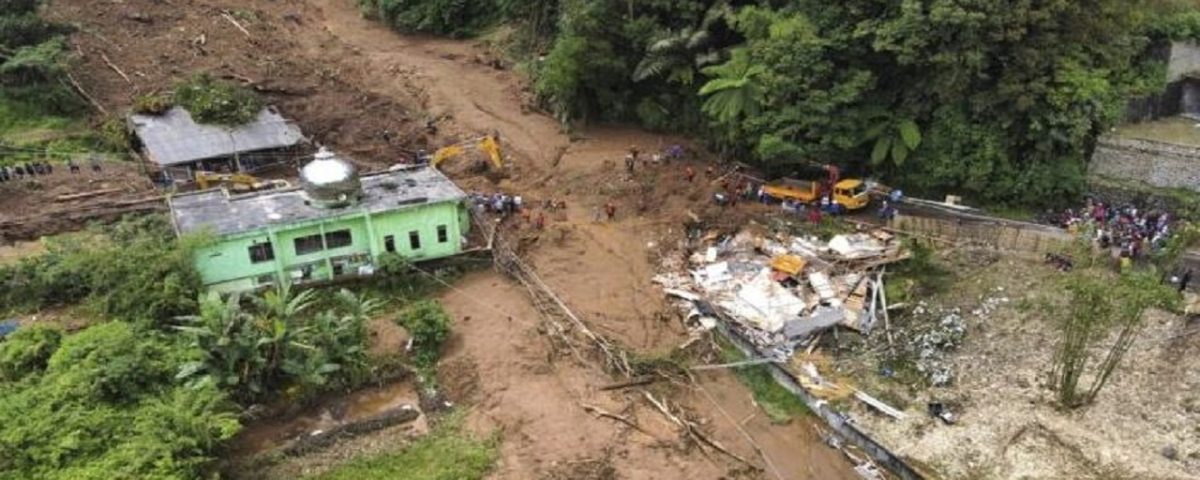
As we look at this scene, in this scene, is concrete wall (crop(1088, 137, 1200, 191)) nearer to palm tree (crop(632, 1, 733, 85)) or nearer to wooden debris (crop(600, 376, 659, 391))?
palm tree (crop(632, 1, 733, 85))

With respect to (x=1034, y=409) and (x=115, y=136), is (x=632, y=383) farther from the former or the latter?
(x=115, y=136)

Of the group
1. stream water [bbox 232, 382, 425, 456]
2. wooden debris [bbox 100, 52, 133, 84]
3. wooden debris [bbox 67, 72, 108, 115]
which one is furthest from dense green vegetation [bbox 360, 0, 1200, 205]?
wooden debris [bbox 100, 52, 133, 84]

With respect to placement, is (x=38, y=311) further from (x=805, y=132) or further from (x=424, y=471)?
Answer: (x=805, y=132)

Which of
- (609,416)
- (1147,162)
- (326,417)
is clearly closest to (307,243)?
(326,417)

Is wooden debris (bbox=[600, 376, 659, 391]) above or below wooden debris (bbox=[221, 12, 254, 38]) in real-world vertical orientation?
below

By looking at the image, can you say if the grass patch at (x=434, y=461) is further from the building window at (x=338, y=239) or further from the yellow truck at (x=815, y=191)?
the yellow truck at (x=815, y=191)

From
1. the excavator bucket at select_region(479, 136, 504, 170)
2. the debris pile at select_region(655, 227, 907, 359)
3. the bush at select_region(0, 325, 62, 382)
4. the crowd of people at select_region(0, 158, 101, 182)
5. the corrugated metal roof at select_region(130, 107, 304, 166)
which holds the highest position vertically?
the corrugated metal roof at select_region(130, 107, 304, 166)
